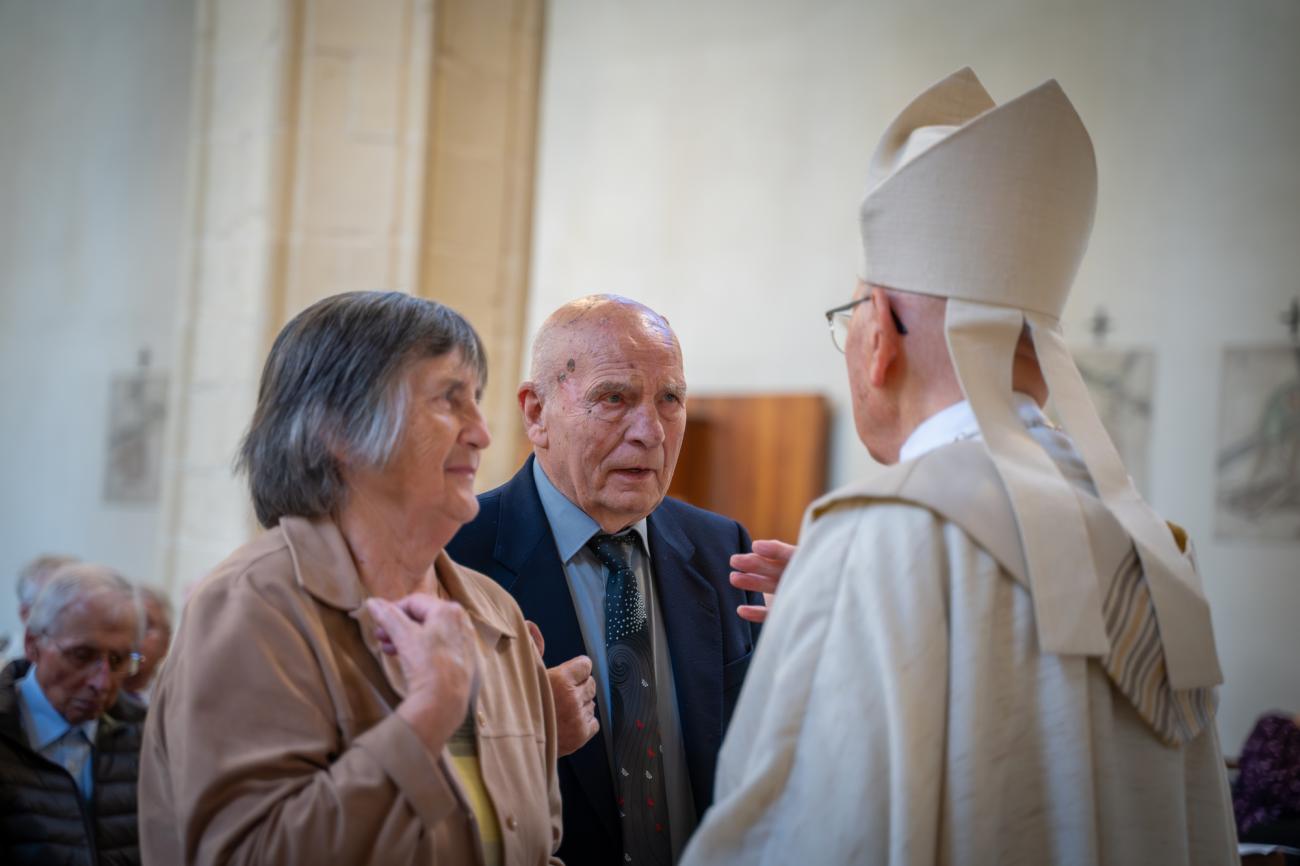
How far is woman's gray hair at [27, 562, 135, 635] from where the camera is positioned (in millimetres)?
3785

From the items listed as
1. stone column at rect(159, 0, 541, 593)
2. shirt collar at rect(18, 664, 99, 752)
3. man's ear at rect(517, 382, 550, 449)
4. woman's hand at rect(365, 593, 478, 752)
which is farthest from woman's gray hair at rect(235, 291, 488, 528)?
stone column at rect(159, 0, 541, 593)

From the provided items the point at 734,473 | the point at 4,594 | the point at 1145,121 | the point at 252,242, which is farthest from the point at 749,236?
the point at 4,594

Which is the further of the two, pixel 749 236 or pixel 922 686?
pixel 749 236

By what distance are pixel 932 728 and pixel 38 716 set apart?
2.83 m

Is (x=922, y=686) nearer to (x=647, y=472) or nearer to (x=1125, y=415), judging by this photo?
(x=647, y=472)

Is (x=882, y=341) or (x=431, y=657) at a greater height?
(x=882, y=341)

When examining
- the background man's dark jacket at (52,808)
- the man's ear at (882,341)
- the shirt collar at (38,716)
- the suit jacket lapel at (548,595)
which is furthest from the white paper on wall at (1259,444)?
the shirt collar at (38,716)

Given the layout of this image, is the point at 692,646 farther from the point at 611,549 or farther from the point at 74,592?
the point at 74,592

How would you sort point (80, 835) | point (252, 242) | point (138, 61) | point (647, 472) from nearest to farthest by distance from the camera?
1. point (647, 472)
2. point (80, 835)
3. point (252, 242)
4. point (138, 61)

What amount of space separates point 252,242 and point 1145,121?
18.0 feet

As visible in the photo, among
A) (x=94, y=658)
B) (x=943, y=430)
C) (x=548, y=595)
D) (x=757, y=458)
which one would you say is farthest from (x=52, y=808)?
(x=757, y=458)

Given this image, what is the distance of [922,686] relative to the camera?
1.73 m

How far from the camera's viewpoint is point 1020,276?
2002mm

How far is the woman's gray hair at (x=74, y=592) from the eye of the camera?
12.4ft
